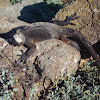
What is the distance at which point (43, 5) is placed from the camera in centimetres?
854

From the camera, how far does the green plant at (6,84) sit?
2.68 meters

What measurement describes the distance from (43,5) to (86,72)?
20.2ft

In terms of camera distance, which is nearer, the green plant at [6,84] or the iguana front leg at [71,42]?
the green plant at [6,84]

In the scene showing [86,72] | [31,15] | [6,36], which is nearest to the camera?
[86,72]

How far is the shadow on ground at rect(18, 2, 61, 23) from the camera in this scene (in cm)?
755

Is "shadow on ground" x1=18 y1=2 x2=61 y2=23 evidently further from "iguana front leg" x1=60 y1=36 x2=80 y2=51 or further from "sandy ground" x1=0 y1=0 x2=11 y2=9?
"iguana front leg" x1=60 y1=36 x2=80 y2=51

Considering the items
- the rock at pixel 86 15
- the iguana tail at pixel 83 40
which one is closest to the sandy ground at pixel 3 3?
the rock at pixel 86 15

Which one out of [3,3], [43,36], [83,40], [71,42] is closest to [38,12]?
[3,3]

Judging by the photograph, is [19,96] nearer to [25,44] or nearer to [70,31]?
[25,44]

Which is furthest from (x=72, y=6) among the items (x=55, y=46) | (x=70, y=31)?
(x=55, y=46)

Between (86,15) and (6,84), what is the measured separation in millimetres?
3274

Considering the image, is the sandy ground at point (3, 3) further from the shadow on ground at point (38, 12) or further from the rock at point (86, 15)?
the rock at point (86, 15)

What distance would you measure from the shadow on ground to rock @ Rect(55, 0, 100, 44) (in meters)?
2.58

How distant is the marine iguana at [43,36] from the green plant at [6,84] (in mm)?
738
